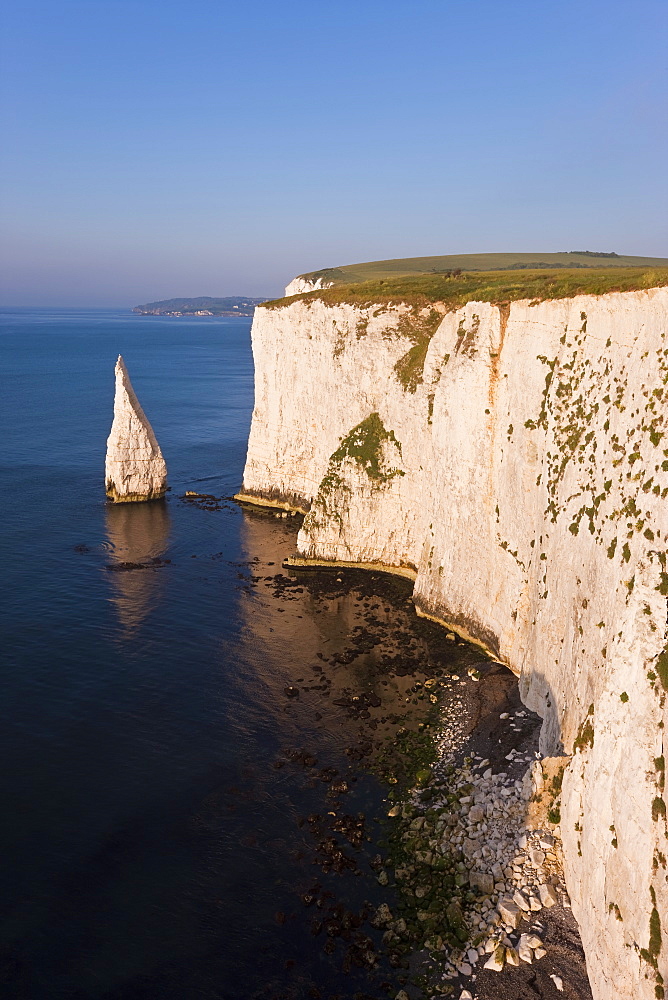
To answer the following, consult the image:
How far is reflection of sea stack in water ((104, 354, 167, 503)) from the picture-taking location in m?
68.2

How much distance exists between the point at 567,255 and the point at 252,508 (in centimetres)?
9951

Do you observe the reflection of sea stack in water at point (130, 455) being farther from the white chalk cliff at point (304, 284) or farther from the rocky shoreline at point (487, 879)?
the rocky shoreline at point (487, 879)

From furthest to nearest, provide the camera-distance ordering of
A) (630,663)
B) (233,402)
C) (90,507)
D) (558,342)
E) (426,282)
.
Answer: (233,402)
(90,507)
(426,282)
(558,342)
(630,663)

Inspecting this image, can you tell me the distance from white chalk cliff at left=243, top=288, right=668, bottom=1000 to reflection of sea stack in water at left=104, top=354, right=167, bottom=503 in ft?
38.0

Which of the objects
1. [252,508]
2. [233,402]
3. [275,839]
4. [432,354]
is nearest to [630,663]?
[275,839]

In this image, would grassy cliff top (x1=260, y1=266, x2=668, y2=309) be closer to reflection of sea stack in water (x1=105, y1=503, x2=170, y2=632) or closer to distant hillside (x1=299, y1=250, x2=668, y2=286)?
distant hillside (x1=299, y1=250, x2=668, y2=286)

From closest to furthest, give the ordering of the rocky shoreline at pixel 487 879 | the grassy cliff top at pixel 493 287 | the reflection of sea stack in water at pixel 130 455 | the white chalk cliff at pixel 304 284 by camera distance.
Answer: the rocky shoreline at pixel 487 879, the grassy cliff top at pixel 493 287, the reflection of sea stack in water at pixel 130 455, the white chalk cliff at pixel 304 284

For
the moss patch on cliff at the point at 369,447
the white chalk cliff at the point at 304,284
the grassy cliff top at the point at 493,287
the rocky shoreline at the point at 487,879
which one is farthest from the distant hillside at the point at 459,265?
the rocky shoreline at the point at 487,879

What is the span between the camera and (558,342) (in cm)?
3459

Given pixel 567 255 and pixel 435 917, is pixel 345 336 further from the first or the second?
pixel 567 255

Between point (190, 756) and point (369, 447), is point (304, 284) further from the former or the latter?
point (190, 756)

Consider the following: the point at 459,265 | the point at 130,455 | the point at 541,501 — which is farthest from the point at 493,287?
the point at 459,265

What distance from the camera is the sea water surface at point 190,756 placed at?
21.9 m

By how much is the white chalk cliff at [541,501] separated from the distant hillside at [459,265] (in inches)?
775
